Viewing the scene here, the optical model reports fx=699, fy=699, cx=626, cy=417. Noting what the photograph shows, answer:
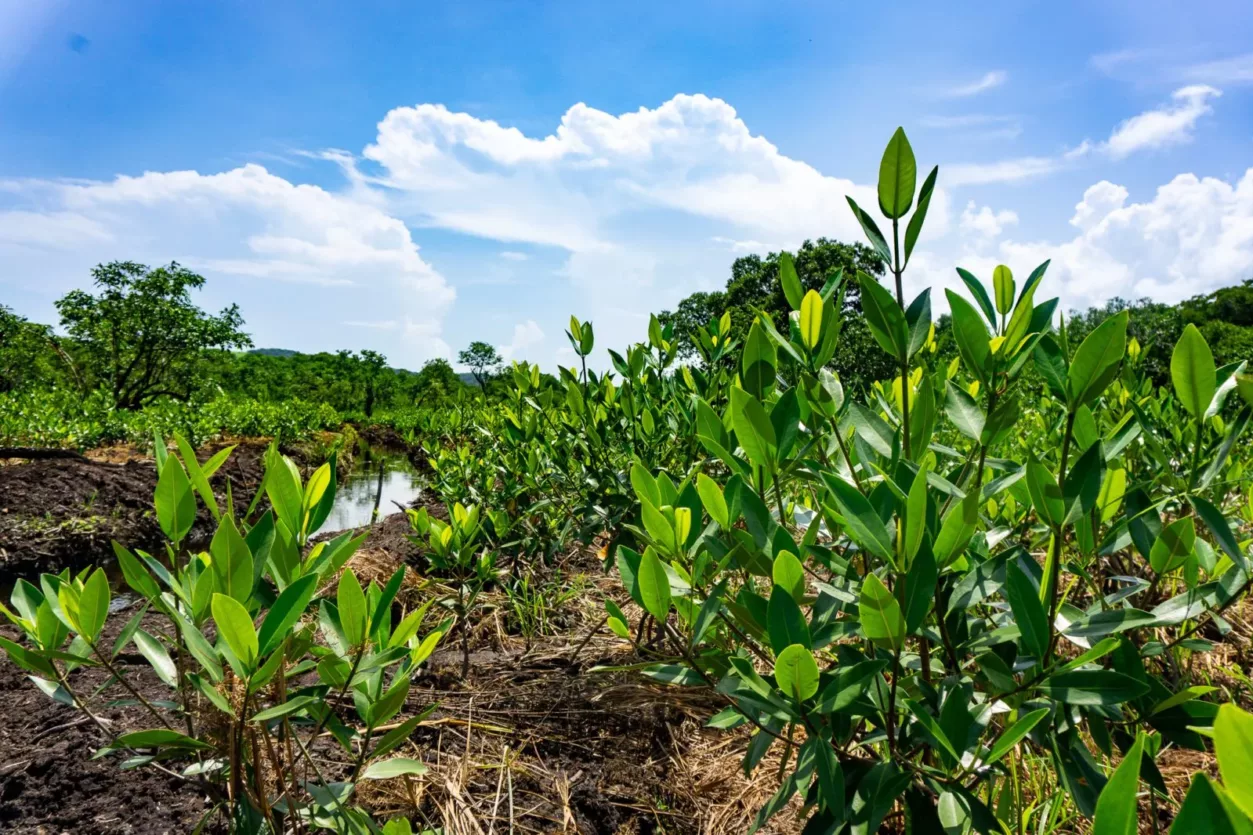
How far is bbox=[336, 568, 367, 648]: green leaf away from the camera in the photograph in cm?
94

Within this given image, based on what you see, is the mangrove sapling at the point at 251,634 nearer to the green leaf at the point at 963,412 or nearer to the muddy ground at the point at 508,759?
the muddy ground at the point at 508,759

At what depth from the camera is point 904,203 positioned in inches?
37.2

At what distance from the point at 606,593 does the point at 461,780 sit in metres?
1.71

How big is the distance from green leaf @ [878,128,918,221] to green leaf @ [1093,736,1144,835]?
2.32ft

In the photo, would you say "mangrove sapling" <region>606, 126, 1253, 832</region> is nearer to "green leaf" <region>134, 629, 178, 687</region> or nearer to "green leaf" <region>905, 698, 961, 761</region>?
"green leaf" <region>905, 698, 961, 761</region>

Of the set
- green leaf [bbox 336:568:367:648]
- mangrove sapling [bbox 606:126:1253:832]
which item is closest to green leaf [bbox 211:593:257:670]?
green leaf [bbox 336:568:367:648]

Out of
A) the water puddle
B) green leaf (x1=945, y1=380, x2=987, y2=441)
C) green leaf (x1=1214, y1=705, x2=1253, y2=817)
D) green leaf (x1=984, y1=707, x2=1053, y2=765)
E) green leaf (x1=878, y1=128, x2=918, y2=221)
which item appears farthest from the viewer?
the water puddle

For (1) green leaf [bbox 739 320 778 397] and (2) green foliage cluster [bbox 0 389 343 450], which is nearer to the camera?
(1) green leaf [bbox 739 320 778 397]

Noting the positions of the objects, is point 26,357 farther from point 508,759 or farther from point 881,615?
point 881,615

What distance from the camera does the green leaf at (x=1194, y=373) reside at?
0.94m

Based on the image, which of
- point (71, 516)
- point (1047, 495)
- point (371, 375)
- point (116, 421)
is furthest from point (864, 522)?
point (371, 375)

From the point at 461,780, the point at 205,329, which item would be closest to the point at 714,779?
the point at 461,780

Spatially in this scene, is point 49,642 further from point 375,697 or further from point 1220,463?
point 1220,463

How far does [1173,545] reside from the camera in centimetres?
101
